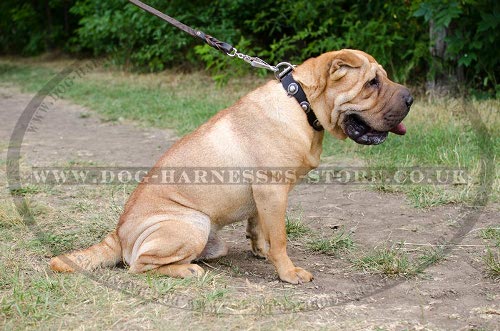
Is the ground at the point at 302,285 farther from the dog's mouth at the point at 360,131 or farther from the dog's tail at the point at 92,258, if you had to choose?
the dog's mouth at the point at 360,131

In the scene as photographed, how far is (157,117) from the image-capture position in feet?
28.8

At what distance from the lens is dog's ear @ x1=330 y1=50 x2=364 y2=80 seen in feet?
11.6

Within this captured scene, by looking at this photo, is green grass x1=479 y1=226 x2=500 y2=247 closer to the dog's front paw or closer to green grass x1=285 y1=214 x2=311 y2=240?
green grass x1=285 y1=214 x2=311 y2=240

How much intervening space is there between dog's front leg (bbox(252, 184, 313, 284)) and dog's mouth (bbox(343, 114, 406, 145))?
0.52 meters

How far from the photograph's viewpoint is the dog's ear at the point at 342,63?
3.54 m

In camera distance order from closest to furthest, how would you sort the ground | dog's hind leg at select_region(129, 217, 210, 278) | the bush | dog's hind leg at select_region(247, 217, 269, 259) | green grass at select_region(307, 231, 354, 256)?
the ground → dog's hind leg at select_region(129, 217, 210, 278) → dog's hind leg at select_region(247, 217, 269, 259) → green grass at select_region(307, 231, 354, 256) → the bush

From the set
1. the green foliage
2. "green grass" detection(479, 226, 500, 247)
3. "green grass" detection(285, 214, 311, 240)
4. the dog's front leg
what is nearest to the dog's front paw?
the dog's front leg

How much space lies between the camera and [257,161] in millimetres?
3586

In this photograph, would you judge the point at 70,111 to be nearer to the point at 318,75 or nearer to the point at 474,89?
the point at 474,89

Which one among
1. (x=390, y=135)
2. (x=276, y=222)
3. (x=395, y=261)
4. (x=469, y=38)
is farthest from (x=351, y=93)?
(x=469, y=38)

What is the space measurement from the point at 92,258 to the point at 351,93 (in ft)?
5.87

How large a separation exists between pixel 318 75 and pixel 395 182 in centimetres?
222

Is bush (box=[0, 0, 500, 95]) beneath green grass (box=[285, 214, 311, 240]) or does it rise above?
above

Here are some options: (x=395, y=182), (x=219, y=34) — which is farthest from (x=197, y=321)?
(x=219, y=34)
